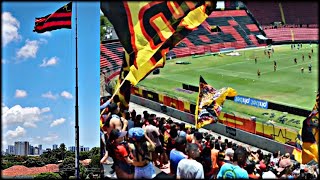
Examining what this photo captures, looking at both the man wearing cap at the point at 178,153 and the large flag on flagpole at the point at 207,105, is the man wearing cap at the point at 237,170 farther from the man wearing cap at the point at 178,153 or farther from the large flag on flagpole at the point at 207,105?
the large flag on flagpole at the point at 207,105

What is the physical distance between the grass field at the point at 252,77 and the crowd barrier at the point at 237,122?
1.35m

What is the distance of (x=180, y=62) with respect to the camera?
3005 cm

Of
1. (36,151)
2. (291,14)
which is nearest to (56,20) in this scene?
(36,151)

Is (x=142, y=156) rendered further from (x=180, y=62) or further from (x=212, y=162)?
(x=180, y=62)

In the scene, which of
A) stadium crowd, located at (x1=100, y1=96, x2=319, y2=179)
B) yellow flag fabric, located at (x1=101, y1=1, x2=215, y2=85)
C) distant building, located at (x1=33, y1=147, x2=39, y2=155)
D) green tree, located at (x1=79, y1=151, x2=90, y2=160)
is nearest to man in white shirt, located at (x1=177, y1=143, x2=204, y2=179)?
stadium crowd, located at (x1=100, y1=96, x2=319, y2=179)

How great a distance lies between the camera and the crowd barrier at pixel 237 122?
1379cm

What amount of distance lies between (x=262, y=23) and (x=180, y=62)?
859 cm

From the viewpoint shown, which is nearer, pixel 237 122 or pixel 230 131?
pixel 230 131

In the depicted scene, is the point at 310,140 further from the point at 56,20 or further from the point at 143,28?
the point at 56,20

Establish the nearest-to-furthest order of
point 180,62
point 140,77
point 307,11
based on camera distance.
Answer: point 140,77, point 180,62, point 307,11

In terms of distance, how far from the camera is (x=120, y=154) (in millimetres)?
5223

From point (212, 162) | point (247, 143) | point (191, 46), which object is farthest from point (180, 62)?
point (212, 162)

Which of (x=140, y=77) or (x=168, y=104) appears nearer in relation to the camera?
(x=140, y=77)

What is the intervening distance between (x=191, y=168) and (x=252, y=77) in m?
23.7
